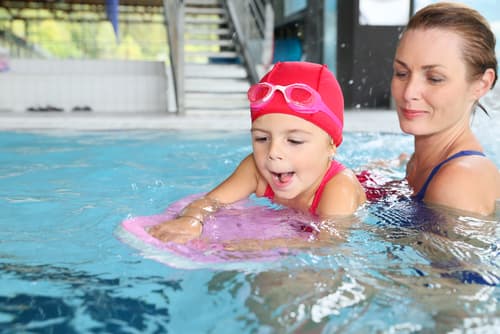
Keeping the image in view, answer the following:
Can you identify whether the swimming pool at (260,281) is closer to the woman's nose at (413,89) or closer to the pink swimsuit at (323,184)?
the pink swimsuit at (323,184)

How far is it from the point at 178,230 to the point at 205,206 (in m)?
0.37

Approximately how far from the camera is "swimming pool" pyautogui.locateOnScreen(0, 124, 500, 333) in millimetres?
1646

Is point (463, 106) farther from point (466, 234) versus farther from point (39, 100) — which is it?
point (39, 100)

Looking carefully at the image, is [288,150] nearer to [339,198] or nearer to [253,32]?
[339,198]

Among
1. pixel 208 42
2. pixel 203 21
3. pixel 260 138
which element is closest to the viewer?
pixel 260 138

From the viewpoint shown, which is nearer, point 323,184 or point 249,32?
point 323,184

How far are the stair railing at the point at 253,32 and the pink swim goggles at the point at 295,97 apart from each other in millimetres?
8769

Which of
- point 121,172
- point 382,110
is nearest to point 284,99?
point 121,172

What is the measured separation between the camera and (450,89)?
8.05 ft

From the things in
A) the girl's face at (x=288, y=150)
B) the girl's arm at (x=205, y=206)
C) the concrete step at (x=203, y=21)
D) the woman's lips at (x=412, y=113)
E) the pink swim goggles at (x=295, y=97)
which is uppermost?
the concrete step at (x=203, y=21)

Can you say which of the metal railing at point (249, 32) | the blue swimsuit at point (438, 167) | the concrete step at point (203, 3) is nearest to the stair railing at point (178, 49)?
the metal railing at point (249, 32)

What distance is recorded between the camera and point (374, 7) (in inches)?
467

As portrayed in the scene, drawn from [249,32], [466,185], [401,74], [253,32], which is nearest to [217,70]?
[249,32]

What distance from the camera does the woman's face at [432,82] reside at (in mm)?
2430
